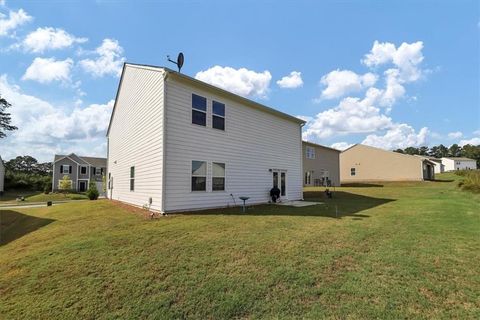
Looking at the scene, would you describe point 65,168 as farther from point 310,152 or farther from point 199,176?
point 199,176

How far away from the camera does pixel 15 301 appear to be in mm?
4680

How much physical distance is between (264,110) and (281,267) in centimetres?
1101

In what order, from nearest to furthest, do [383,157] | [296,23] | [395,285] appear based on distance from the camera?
[395,285]
[296,23]
[383,157]

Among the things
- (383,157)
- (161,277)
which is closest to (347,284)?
(161,277)

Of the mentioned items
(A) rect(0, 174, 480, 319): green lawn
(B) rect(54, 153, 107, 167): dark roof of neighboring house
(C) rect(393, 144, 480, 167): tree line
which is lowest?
(A) rect(0, 174, 480, 319): green lawn

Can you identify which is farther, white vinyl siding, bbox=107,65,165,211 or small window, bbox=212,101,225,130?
small window, bbox=212,101,225,130

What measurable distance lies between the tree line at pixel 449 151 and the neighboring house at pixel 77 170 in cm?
9043

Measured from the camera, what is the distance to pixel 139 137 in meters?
13.7

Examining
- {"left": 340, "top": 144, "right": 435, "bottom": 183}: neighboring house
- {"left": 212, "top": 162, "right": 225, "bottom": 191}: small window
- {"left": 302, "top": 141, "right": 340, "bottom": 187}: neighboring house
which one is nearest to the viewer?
{"left": 212, "top": 162, "right": 225, "bottom": 191}: small window

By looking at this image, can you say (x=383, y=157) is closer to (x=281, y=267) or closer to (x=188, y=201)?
(x=188, y=201)

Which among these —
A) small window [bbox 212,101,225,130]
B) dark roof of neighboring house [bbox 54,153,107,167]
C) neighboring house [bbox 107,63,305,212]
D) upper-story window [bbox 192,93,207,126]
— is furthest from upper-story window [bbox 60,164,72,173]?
upper-story window [bbox 192,93,207,126]

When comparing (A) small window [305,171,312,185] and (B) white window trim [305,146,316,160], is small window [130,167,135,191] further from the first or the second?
(A) small window [305,171,312,185]

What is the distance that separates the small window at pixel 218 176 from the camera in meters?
12.3

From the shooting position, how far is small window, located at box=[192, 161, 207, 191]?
37.6 feet
